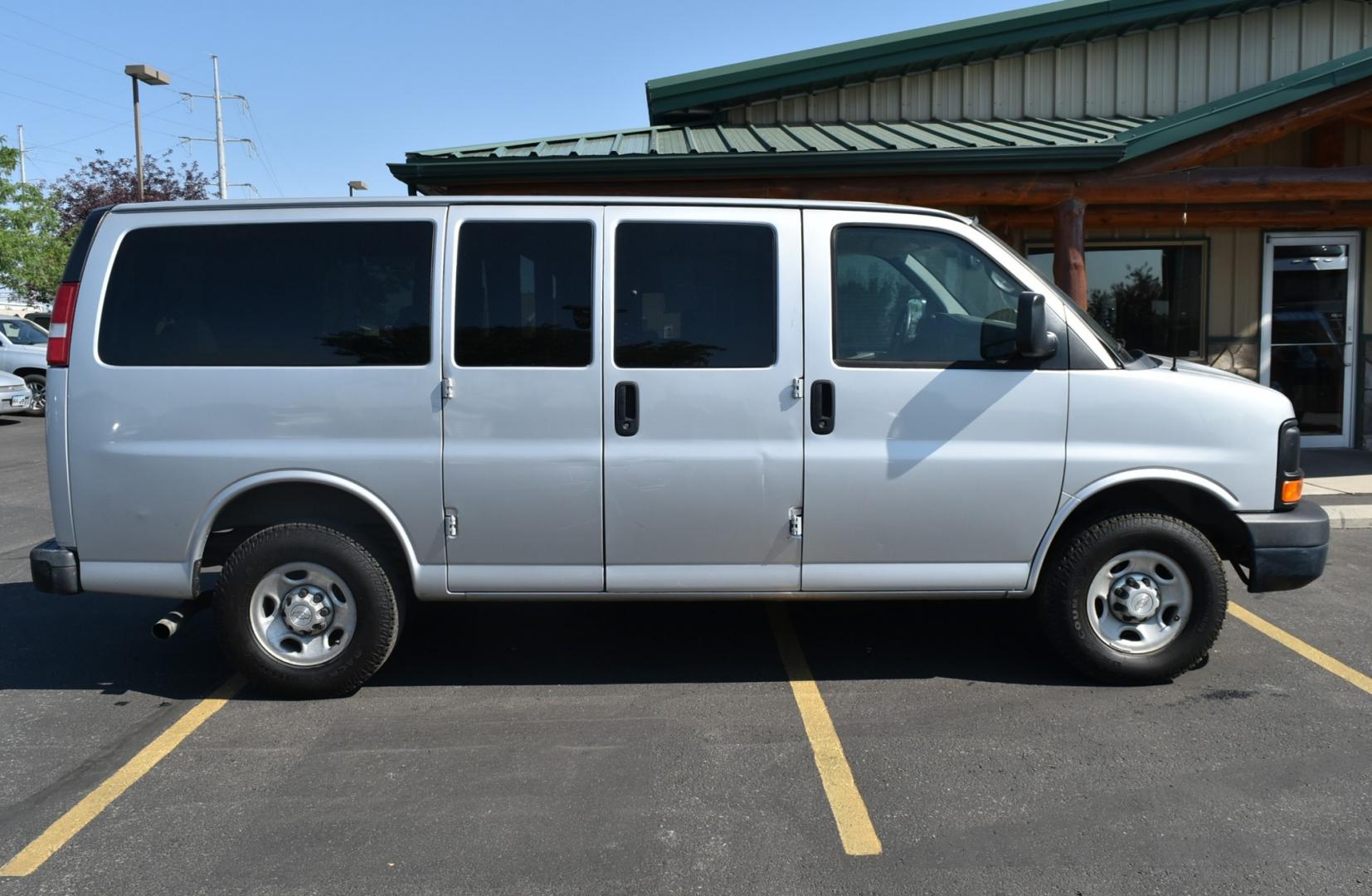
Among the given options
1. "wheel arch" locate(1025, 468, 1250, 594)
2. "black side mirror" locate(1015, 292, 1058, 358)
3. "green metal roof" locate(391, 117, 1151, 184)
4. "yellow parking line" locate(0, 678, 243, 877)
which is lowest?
"yellow parking line" locate(0, 678, 243, 877)

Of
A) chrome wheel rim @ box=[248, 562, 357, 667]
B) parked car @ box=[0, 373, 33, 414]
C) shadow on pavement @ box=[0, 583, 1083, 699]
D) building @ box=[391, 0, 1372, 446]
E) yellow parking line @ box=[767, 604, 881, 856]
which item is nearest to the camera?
yellow parking line @ box=[767, 604, 881, 856]

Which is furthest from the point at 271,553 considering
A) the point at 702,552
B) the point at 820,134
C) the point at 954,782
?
the point at 820,134

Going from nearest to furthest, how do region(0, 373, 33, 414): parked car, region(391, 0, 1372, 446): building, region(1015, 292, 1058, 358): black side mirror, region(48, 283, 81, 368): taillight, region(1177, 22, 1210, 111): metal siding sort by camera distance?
region(1015, 292, 1058, 358): black side mirror → region(48, 283, 81, 368): taillight → region(391, 0, 1372, 446): building → region(1177, 22, 1210, 111): metal siding → region(0, 373, 33, 414): parked car

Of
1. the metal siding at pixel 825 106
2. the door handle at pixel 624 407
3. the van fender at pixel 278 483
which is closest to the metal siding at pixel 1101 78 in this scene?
the metal siding at pixel 825 106

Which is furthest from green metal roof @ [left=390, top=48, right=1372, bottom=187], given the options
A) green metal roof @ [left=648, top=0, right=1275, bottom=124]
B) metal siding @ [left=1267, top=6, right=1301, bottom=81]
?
metal siding @ [left=1267, top=6, right=1301, bottom=81]

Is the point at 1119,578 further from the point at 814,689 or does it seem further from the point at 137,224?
the point at 137,224

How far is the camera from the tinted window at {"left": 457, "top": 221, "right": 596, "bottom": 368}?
4.59 meters

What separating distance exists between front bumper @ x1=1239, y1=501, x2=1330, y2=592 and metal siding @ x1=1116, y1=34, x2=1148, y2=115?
7.48 metres

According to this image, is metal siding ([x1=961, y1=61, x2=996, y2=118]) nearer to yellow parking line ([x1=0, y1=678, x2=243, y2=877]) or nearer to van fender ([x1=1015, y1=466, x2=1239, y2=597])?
van fender ([x1=1015, y1=466, x2=1239, y2=597])

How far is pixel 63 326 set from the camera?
457cm

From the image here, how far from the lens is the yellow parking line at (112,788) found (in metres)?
3.39

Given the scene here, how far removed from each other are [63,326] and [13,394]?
1633 cm

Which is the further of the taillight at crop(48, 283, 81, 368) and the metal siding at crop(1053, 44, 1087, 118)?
the metal siding at crop(1053, 44, 1087, 118)

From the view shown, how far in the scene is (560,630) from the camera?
5836mm
